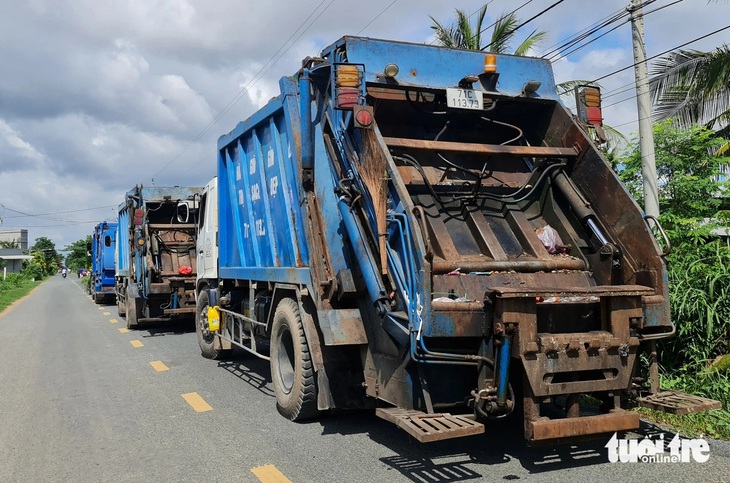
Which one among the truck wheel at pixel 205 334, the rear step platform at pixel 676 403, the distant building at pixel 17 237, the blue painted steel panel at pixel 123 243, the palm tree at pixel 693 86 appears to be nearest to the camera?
the rear step platform at pixel 676 403

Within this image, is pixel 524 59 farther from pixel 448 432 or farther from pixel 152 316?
pixel 152 316

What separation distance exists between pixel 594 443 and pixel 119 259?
15.8 m

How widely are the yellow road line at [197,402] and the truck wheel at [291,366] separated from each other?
2.65ft

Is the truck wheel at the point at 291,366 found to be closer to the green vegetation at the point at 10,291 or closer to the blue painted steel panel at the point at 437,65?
the blue painted steel panel at the point at 437,65

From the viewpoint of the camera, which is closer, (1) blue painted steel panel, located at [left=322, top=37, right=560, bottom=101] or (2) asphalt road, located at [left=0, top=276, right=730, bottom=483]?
(2) asphalt road, located at [left=0, top=276, right=730, bottom=483]

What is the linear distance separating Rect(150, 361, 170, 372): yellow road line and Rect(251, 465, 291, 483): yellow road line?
180 inches

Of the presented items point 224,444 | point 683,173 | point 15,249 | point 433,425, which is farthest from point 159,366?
point 15,249

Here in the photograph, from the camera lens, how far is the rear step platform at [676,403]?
407cm

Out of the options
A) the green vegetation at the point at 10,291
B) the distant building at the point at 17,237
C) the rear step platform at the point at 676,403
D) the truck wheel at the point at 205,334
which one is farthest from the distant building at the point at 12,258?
the rear step platform at the point at 676,403

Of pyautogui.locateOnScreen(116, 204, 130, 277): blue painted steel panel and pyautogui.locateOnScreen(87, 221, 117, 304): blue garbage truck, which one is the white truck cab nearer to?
pyautogui.locateOnScreen(116, 204, 130, 277): blue painted steel panel

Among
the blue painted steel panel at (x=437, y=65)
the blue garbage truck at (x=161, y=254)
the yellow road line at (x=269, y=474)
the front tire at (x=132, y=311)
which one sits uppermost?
the blue painted steel panel at (x=437, y=65)

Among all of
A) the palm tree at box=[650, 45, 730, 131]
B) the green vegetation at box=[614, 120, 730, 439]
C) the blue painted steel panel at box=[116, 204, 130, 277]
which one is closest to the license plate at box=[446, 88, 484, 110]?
the green vegetation at box=[614, 120, 730, 439]

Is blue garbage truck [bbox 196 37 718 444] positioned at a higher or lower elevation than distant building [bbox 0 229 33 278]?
lower

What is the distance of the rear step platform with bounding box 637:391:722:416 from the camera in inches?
160
